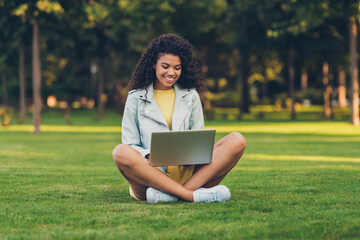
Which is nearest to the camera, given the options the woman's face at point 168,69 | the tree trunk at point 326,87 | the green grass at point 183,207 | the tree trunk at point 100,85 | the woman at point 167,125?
the green grass at point 183,207

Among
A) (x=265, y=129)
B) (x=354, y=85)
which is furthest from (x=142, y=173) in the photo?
(x=354, y=85)

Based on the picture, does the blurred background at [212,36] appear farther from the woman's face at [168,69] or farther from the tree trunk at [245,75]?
the woman's face at [168,69]

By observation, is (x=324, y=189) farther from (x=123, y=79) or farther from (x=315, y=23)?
(x=123, y=79)

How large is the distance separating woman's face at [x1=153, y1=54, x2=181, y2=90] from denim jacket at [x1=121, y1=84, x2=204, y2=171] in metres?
0.18

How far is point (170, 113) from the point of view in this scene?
6.75 metres

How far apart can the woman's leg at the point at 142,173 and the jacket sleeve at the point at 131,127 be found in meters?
0.26

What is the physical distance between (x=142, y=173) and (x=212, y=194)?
2.57 ft

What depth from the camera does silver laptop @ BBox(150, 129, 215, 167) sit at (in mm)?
6004

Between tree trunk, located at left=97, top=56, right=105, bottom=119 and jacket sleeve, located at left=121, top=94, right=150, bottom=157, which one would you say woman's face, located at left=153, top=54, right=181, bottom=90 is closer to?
jacket sleeve, located at left=121, top=94, right=150, bottom=157

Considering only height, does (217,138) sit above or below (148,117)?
below

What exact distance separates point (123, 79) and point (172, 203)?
37.4 meters

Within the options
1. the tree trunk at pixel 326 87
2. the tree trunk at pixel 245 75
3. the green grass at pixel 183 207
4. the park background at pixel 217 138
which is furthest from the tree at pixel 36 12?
the tree trunk at pixel 245 75

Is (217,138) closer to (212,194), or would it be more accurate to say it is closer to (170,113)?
(170,113)

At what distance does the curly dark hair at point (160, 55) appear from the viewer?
22.2 ft
